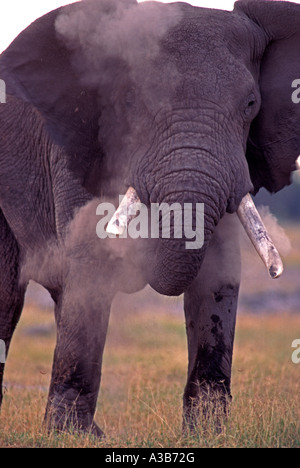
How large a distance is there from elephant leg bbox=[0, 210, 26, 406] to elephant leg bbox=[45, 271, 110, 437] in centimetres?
140

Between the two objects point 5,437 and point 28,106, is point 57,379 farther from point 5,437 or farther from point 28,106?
point 28,106

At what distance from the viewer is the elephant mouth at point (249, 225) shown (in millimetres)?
6242

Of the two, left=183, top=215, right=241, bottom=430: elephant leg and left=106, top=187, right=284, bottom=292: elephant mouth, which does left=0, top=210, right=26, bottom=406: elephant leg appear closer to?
left=183, top=215, right=241, bottom=430: elephant leg

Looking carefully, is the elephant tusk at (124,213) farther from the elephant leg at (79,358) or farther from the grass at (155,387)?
the grass at (155,387)

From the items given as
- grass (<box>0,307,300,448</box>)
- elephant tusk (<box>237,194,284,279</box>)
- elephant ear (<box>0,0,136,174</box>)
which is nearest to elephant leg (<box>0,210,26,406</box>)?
grass (<box>0,307,300,448</box>)

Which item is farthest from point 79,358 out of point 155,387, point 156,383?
point 156,383

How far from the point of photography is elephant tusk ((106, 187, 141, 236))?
6.21 m

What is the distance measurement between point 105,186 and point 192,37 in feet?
3.38

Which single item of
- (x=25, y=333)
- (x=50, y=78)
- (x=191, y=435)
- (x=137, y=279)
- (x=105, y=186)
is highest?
(x=50, y=78)

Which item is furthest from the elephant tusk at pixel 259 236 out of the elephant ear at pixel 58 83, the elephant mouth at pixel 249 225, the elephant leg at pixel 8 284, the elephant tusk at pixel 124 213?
the elephant leg at pixel 8 284

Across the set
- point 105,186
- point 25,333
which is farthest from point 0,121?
point 25,333

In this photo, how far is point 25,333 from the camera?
15.9 meters

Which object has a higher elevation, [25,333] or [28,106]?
[28,106]

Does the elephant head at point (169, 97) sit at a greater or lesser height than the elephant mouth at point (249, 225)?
greater
